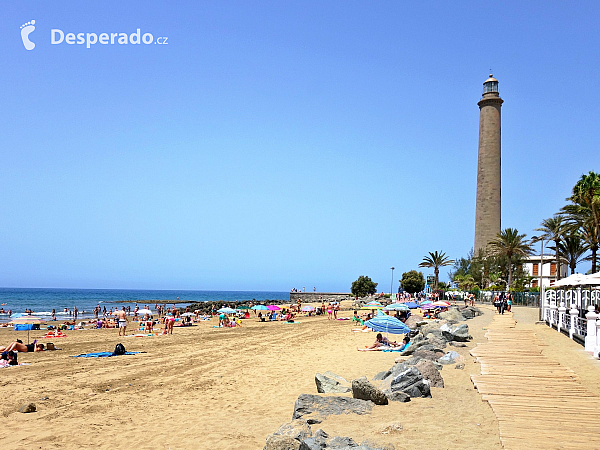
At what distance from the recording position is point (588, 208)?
31875 millimetres

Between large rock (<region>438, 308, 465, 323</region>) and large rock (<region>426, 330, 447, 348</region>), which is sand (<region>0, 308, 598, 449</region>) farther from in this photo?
large rock (<region>438, 308, 465, 323</region>)

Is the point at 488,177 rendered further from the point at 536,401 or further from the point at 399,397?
the point at 536,401

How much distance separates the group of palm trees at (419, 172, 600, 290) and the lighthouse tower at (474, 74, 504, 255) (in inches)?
148

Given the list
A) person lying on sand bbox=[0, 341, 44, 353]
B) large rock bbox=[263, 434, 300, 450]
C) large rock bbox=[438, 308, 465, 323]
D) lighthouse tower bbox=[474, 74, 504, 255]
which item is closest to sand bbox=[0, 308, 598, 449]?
person lying on sand bbox=[0, 341, 44, 353]

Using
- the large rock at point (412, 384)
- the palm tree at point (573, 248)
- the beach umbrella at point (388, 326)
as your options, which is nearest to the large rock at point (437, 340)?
the beach umbrella at point (388, 326)

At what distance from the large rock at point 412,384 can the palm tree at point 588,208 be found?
25.1m

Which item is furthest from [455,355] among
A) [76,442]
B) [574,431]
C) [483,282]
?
[483,282]

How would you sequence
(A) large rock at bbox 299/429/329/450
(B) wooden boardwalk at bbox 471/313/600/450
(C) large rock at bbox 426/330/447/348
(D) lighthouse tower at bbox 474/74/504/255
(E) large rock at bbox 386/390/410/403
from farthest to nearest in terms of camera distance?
1. (D) lighthouse tower at bbox 474/74/504/255
2. (C) large rock at bbox 426/330/447/348
3. (E) large rock at bbox 386/390/410/403
4. (B) wooden boardwalk at bbox 471/313/600/450
5. (A) large rock at bbox 299/429/329/450

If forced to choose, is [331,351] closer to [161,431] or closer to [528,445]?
[161,431]

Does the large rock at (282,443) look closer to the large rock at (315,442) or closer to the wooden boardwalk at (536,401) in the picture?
the large rock at (315,442)

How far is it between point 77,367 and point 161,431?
26.0 ft

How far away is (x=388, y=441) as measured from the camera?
21.8 feet

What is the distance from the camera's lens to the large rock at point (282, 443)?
5727 millimetres

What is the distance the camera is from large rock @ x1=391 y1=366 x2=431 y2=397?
897cm
